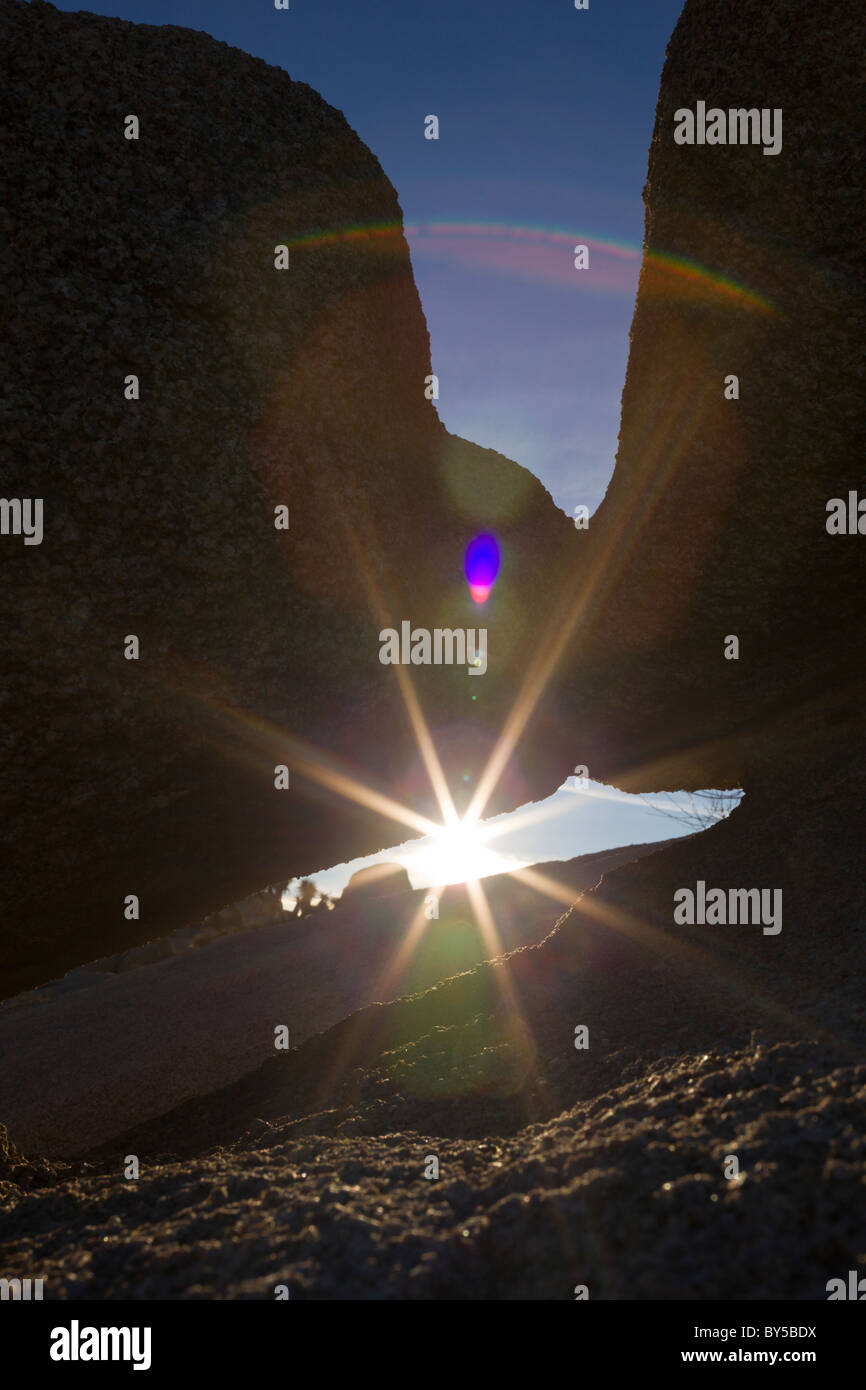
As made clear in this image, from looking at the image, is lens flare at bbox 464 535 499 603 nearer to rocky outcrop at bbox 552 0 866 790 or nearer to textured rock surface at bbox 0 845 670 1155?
rocky outcrop at bbox 552 0 866 790

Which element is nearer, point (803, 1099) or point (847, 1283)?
Answer: point (847, 1283)

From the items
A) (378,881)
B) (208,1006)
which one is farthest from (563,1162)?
(378,881)

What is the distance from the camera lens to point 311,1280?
230 centimetres

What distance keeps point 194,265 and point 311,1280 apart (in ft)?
16.8

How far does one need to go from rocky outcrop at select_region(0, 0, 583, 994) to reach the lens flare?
109mm

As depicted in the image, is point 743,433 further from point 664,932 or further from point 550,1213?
point 550,1213

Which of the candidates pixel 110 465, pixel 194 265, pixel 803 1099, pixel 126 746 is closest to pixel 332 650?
pixel 126 746

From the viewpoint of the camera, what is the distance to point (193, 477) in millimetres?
4656

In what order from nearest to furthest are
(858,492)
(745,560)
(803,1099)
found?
(803,1099), (858,492), (745,560)

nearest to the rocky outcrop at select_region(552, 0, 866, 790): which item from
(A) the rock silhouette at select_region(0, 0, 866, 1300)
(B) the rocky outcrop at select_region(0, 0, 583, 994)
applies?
(A) the rock silhouette at select_region(0, 0, 866, 1300)

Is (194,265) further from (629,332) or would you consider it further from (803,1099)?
(803,1099)

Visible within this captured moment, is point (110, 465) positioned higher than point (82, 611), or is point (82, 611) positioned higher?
point (110, 465)

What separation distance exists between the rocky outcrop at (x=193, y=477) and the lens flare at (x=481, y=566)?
0.36 ft

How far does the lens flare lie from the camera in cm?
628
